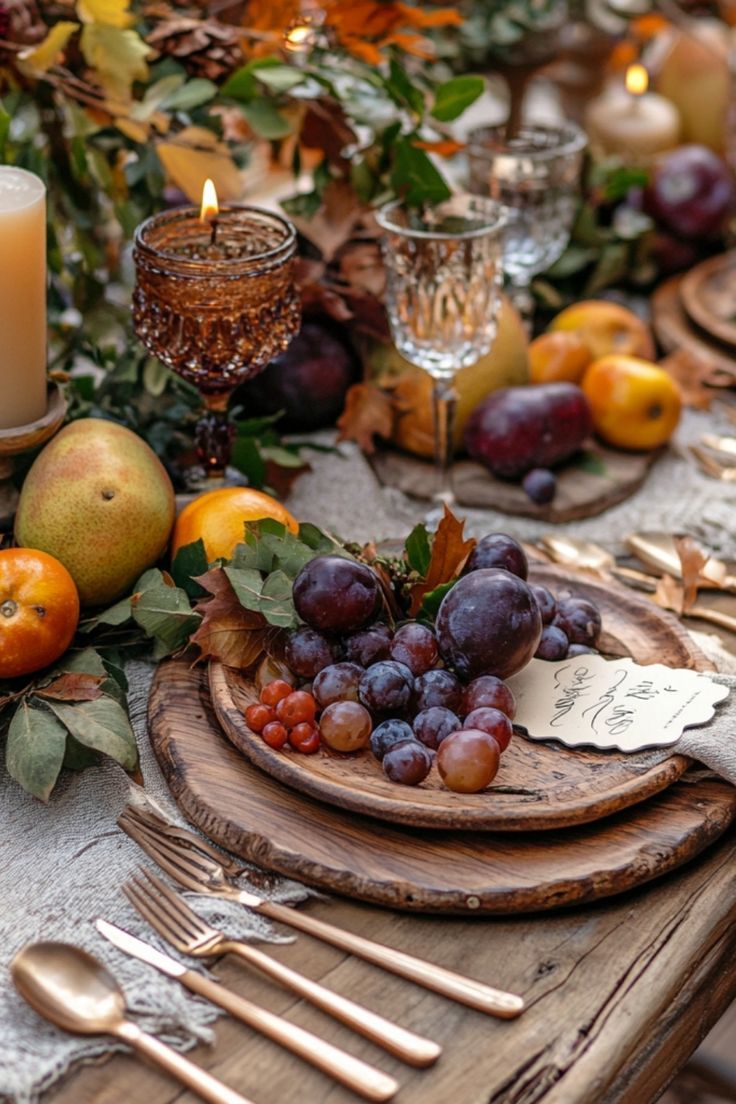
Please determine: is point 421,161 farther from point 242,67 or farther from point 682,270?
point 682,270

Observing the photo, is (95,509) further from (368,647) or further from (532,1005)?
(532,1005)

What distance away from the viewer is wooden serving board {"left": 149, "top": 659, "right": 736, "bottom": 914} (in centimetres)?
57

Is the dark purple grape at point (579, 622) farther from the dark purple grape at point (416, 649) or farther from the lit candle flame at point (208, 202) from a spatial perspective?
the lit candle flame at point (208, 202)

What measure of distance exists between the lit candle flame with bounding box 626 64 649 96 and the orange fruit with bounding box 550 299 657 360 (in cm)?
48

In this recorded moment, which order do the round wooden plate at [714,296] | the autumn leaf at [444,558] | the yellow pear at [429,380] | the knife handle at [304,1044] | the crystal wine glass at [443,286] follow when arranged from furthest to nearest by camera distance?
the round wooden plate at [714,296], the yellow pear at [429,380], the crystal wine glass at [443,286], the autumn leaf at [444,558], the knife handle at [304,1044]

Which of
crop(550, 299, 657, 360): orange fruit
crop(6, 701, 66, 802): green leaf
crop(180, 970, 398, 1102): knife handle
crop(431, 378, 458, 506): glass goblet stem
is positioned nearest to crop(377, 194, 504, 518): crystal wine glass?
crop(431, 378, 458, 506): glass goblet stem

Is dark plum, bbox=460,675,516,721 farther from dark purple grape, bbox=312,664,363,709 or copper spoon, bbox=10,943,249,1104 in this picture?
copper spoon, bbox=10,943,249,1104

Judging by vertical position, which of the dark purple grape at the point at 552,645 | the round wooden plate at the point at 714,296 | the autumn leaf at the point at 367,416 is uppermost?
the dark purple grape at the point at 552,645

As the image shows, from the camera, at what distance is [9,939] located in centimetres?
58

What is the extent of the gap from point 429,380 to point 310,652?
441mm

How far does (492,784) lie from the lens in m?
0.63

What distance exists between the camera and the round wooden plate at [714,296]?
50.4 inches

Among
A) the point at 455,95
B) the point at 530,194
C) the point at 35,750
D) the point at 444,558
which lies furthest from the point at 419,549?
the point at 530,194

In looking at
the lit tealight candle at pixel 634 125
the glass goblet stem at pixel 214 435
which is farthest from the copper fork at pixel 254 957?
the lit tealight candle at pixel 634 125
